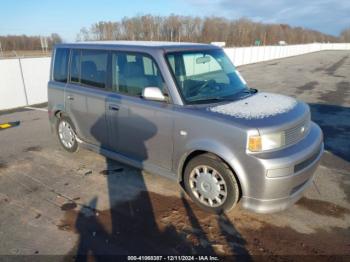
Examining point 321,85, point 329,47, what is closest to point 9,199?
point 321,85

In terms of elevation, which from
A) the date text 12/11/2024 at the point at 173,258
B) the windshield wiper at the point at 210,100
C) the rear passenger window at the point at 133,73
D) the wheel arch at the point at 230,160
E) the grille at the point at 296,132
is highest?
the rear passenger window at the point at 133,73

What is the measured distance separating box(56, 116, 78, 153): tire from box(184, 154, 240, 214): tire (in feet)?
9.23

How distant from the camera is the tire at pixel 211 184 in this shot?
361 cm

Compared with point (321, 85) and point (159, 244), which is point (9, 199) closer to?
point (159, 244)

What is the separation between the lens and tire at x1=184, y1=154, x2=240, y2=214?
11.8 feet

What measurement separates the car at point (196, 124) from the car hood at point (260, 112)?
13 mm

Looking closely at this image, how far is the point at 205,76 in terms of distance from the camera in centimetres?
434

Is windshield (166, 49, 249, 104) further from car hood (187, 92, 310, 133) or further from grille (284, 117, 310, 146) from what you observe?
grille (284, 117, 310, 146)

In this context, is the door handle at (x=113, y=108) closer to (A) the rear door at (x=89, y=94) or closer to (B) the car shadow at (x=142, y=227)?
(A) the rear door at (x=89, y=94)

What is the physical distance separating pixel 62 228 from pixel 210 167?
1.91 m

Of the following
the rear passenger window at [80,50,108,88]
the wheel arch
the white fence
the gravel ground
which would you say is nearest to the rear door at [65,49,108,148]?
the rear passenger window at [80,50,108,88]

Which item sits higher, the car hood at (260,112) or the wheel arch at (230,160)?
the car hood at (260,112)

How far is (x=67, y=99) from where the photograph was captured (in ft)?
18.4

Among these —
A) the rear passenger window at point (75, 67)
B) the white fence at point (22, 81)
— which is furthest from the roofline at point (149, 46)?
the white fence at point (22, 81)
